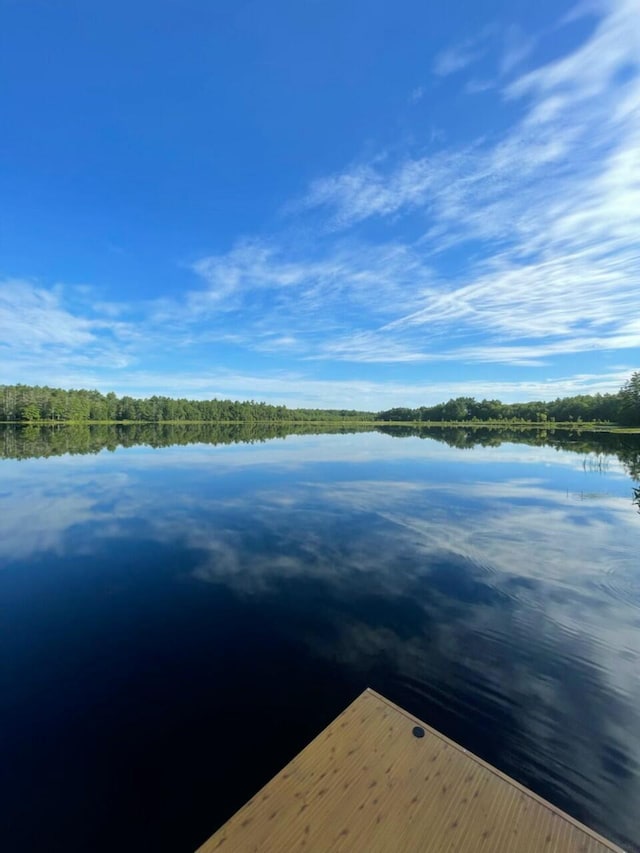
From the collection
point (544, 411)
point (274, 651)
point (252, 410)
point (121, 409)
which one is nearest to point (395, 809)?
point (274, 651)

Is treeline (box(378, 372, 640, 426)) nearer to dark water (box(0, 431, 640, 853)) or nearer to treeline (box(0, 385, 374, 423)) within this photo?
treeline (box(0, 385, 374, 423))

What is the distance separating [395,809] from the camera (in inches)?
126

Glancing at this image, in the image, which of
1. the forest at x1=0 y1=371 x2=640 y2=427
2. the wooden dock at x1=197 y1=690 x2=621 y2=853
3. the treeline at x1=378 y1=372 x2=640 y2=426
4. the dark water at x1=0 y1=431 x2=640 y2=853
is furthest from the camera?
the forest at x1=0 y1=371 x2=640 y2=427

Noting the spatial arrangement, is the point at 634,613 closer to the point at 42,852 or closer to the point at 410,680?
the point at 410,680

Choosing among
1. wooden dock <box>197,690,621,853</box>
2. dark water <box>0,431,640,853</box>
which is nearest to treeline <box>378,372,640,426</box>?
dark water <box>0,431,640,853</box>

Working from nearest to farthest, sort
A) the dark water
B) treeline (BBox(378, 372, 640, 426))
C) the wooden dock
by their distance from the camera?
the wooden dock → the dark water → treeline (BBox(378, 372, 640, 426))

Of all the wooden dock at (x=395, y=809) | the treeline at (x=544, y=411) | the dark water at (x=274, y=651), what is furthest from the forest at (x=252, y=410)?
the wooden dock at (x=395, y=809)

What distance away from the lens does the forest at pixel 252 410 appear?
78812mm

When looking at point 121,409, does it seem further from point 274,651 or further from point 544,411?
point 544,411

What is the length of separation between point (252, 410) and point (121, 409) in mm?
39089

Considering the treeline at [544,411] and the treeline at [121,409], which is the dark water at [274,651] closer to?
the treeline at [544,411]

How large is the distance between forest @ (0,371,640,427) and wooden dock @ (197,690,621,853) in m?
85.1

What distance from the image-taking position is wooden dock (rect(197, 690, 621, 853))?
294 cm

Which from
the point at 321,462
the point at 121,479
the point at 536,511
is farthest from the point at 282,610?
the point at 321,462
